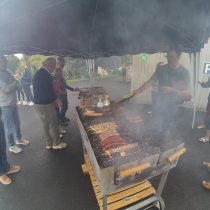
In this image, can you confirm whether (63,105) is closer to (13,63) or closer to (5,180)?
(5,180)

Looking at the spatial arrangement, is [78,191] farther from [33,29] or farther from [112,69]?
[112,69]

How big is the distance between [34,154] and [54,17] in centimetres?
275

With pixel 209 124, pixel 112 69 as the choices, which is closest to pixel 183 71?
pixel 209 124

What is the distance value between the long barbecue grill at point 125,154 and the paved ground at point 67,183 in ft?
1.11

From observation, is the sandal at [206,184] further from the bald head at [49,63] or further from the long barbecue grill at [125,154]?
the bald head at [49,63]

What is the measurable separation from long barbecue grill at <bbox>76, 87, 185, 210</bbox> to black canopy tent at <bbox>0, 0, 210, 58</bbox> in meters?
1.27

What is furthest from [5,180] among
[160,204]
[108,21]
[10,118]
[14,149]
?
[108,21]

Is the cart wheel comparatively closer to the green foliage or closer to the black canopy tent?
the black canopy tent

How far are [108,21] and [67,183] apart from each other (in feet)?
8.77

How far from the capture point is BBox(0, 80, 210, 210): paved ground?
2.37 m

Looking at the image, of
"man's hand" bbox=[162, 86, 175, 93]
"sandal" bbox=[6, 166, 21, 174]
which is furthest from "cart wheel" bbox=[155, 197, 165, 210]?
"sandal" bbox=[6, 166, 21, 174]

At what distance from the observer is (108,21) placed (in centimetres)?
254

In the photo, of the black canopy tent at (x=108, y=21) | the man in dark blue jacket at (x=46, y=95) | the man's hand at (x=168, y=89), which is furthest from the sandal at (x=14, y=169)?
the man's hand at (x=168, y=89)

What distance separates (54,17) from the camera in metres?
2.06
